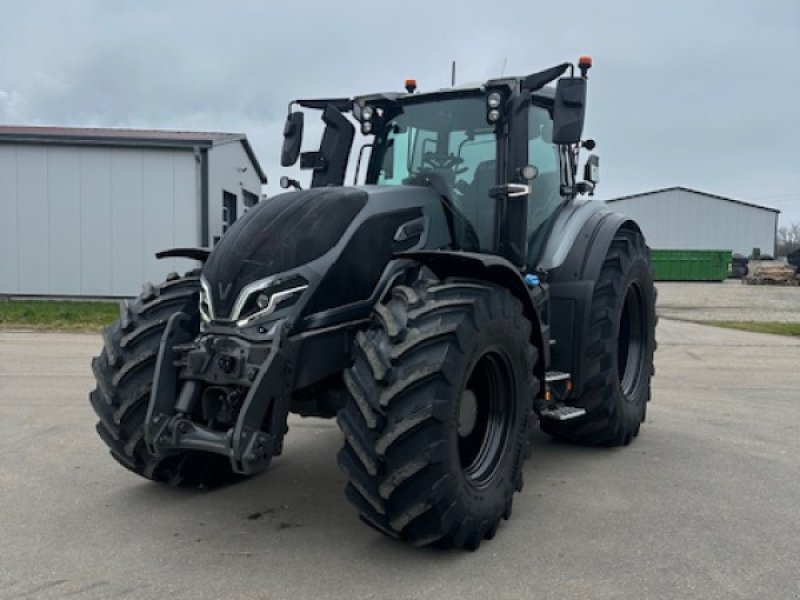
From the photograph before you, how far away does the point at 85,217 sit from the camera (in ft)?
60.2

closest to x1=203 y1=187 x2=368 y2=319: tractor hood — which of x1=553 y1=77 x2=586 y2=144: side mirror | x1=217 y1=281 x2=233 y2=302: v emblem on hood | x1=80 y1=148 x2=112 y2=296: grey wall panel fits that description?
x1=217 y1=281 x2=233 y2=302: v emblem on hood

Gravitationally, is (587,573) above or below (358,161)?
below

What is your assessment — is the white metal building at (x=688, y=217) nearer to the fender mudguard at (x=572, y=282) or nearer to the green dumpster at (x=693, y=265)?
the green dumpster at (x=693, y=265)

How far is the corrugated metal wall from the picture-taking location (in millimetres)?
18328

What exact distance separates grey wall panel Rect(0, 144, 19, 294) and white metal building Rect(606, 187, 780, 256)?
1686 inches

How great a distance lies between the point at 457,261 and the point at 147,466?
211 centimetres

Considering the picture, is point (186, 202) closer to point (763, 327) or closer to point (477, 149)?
point (763, 327)

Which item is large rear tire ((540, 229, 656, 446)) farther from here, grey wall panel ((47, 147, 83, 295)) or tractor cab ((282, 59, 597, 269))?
grey wall panel ((47, 147, 83, 295))

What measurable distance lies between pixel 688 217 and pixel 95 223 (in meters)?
46.2

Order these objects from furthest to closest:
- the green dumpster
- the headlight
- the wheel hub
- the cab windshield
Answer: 1. the green dumpster
2. the cab windshield
3. the wheel hub
4. the headlight

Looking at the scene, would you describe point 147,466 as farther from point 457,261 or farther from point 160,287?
point 457,261

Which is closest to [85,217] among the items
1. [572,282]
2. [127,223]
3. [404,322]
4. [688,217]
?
[127,223]

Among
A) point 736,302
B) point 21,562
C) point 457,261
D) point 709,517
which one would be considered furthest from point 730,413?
point 736,302

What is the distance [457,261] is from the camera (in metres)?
3.78
